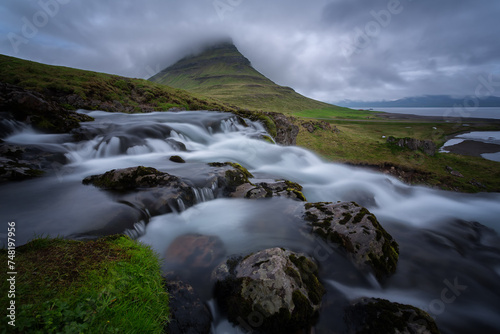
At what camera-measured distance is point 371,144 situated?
3309cm

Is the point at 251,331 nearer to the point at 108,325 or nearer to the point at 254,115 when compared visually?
the point at 108,325

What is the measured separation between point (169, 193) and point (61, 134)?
1313 cm

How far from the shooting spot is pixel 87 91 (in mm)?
32938

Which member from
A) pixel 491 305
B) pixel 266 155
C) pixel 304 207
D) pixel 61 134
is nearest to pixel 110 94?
pixel 61 134

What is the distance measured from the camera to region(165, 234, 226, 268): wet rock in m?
6.23

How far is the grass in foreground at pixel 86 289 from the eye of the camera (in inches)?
113

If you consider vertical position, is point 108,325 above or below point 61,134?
below

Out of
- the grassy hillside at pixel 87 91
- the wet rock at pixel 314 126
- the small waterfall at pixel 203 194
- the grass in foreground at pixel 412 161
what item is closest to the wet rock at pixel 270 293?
the small waterfall at pixel 203 194

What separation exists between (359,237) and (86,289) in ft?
23.0

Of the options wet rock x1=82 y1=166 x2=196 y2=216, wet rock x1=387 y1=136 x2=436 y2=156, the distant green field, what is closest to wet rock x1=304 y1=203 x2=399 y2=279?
wet rock x1=82 y1=166 x2=196 y2=216

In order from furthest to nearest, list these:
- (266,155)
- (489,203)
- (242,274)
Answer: (266,155) < (489,203) < (242,274)

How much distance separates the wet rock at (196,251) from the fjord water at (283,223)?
26 centimetres

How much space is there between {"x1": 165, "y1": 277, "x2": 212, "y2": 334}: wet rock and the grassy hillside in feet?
110

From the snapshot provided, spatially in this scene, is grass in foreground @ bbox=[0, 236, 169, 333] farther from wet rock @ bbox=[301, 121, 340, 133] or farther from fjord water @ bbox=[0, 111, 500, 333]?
wet rock @ bbox=[301, 121, 340, 133]
